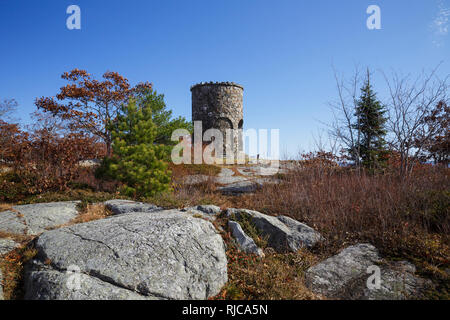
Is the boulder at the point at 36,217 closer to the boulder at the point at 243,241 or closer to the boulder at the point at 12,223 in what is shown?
the boulder at the point at 12,223

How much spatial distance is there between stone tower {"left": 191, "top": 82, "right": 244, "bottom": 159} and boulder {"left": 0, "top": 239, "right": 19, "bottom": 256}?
50.7 feet

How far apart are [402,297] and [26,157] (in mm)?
10453

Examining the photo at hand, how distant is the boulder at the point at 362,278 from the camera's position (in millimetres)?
3033

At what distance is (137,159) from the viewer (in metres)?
7.69

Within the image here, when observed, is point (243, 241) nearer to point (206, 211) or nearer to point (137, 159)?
point (206, 211)

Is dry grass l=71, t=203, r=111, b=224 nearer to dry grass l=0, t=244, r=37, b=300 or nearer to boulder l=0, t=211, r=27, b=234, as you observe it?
boulder l=0, t=211, r=27, b=234

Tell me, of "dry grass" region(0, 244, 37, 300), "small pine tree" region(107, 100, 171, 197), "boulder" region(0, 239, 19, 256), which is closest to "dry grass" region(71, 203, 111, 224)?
"boulder" region(0, 239, 19, 256)

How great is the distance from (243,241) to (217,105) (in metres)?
15.5

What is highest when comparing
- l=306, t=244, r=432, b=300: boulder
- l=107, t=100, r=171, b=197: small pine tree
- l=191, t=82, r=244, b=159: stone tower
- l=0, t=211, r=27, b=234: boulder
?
l=191, t=82, r=244, b=159: stone tower

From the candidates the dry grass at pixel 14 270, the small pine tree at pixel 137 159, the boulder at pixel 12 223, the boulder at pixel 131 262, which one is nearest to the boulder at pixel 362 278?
the boulder at pixel 131 262

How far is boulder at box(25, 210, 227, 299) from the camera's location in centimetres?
268

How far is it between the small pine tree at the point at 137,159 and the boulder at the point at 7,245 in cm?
338
